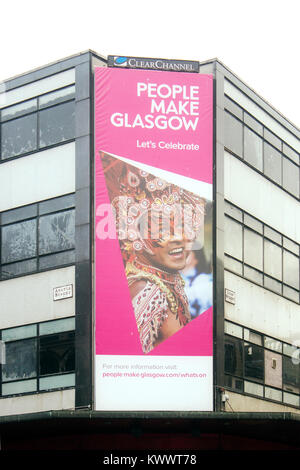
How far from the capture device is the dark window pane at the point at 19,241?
114ft

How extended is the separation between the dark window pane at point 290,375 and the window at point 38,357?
963cm

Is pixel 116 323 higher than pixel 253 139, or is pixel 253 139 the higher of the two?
pixel 253 139

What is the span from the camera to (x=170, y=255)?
33.2 metres

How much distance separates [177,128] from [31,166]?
5687 millimetres

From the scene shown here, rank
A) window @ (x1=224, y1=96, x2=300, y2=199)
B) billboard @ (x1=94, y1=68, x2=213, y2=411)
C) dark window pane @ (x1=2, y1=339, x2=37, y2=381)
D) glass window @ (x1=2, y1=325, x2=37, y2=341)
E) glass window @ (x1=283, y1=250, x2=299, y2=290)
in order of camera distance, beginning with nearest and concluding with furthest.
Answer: billboard @ (x1=94, y1=68, x2=213, y2=411) < dark window pane @ (x1=2, y1=339, x2=37, y2=381) < glass window @ (x1=2, y1=325, x2=37, y2=341) < window @ (x1=224, y1=96, x2=300, y2=199) < glass window @ (x1=283, y1=250, x2=299, y2=290)

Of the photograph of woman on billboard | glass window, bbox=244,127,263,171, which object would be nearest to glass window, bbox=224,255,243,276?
the photograph of woman on billboard

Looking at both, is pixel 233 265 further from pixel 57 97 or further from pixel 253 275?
pixel 57 97

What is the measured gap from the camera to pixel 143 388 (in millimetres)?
31875

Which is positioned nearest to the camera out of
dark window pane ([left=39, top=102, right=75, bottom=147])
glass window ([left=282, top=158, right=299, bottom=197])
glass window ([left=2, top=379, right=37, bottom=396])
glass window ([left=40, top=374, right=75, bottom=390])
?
glass window ([left=40, top=374, right=75, bottom=390])

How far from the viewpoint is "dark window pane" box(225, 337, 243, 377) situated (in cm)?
3359

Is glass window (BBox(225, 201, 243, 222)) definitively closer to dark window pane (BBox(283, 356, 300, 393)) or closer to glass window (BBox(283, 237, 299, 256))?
glass window (BBox(283, 237, 299, 256))

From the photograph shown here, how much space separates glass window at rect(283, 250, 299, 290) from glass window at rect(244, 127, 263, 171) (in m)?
4.03
